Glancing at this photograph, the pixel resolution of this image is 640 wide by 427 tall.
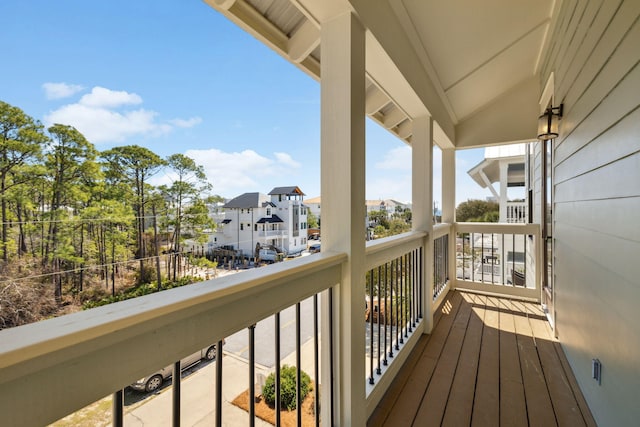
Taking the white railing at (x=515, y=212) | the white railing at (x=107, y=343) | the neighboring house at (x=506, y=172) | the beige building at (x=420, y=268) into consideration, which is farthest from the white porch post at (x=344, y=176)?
the white railing at (x=515, y=212)

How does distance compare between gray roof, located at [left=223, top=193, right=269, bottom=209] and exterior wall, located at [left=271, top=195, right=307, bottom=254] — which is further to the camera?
exterior wall, located at [left=271, top=195, right=307, bottom=254]

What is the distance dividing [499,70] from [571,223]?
1950mm

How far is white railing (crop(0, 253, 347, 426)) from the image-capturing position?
0.50 m

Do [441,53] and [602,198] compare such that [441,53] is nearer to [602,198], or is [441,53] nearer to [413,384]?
[602,198]

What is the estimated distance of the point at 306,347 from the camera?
1.42 meters

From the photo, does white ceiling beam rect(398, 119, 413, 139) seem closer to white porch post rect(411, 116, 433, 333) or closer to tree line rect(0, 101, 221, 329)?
white porch post rect(411, 116, 433, 333)

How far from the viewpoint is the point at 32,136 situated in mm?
558

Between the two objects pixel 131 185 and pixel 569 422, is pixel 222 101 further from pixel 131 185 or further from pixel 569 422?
pixel 569 422

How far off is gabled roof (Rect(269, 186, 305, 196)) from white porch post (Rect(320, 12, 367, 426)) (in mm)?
218

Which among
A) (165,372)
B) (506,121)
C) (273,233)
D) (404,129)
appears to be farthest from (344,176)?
(506,121)

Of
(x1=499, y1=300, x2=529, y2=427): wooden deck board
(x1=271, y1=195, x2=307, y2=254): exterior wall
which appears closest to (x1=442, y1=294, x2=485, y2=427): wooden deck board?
(x1=499, y1=300, x2=529, y2=427): wooden deck board

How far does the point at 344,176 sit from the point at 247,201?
552 millimetres

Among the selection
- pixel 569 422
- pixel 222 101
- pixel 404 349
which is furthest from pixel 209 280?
pixel 569 422

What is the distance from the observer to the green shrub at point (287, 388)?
1354 mm
